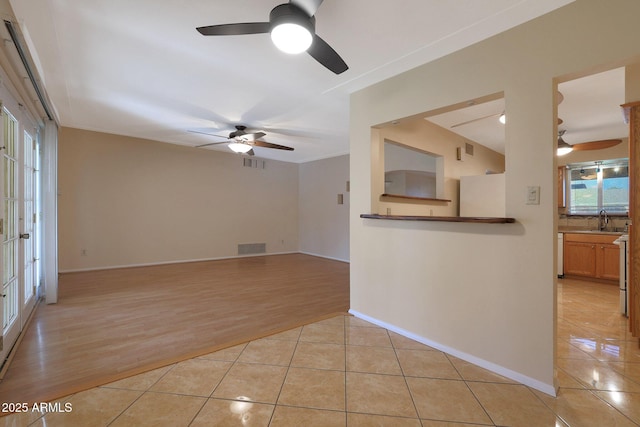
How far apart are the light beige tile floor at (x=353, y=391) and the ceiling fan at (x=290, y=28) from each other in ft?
6.96

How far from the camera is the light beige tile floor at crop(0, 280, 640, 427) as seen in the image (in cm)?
148

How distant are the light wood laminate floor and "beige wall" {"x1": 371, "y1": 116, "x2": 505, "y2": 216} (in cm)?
140

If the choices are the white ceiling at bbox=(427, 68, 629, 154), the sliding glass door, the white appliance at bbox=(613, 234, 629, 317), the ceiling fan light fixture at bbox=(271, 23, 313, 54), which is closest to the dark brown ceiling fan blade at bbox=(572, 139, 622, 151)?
the white ceiling at bbox=(427, 68, 629, 154)

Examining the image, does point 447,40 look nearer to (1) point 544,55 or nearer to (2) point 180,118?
(1) point 544,55

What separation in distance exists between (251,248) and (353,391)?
18.5 feet

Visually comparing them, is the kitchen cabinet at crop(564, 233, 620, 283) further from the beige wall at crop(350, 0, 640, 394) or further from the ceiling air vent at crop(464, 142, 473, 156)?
the beige wall at crop(350, 0, 640, 394)

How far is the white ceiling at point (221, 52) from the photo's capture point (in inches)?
72.8

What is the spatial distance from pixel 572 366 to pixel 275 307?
8.84ft

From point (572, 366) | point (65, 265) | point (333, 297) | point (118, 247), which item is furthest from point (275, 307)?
point (65, 265)

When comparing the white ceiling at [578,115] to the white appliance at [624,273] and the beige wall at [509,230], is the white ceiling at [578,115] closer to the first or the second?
the beige wall at [509,230]

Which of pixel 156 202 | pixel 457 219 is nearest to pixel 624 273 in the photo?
pixel 457 219

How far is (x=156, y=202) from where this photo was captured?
225 inches

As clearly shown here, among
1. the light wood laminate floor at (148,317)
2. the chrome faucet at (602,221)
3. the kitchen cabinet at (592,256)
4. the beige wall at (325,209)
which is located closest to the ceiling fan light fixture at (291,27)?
the light wood laminate floor at (148,317)

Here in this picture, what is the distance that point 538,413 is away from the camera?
154 cm
